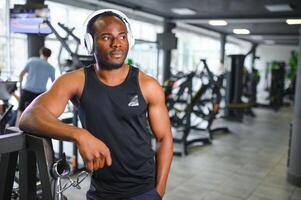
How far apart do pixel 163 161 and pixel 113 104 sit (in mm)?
363

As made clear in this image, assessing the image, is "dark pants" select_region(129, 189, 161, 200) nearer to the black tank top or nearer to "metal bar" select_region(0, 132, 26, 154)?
the black tank top

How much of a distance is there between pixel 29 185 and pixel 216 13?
330 inches

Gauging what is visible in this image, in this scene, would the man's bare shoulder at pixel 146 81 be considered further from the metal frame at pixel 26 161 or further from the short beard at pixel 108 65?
the metal frame at pixel 26 161

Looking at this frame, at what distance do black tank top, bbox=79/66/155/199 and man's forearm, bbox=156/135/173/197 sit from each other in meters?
0.08

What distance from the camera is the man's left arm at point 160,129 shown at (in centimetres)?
129

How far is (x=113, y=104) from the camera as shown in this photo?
117cm

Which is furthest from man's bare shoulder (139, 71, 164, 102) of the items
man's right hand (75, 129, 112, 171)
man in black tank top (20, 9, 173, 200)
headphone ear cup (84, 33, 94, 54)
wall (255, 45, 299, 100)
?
wall (255, 45, 299, 100)

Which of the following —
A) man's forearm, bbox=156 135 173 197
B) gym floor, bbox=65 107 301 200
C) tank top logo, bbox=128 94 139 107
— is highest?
tank top logo, bbox=128 94 139 107

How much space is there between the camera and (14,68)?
6.22m

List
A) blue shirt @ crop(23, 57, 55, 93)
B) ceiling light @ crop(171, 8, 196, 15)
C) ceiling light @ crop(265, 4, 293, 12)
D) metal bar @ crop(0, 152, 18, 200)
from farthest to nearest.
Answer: ceiling light @ crop(171, 8, 196, 15), ceiling light @ crop(265, 4, 293, 12), blue shirt @ crop(23, 57, 55, 93), metal bar @ crop(0, 152, 18, 200)

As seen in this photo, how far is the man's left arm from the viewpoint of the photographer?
4.23ft

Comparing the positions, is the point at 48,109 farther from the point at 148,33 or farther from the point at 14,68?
the point at 148,33

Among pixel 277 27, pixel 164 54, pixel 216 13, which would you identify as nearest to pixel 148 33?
pixel 164 54

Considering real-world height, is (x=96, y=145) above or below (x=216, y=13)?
below
